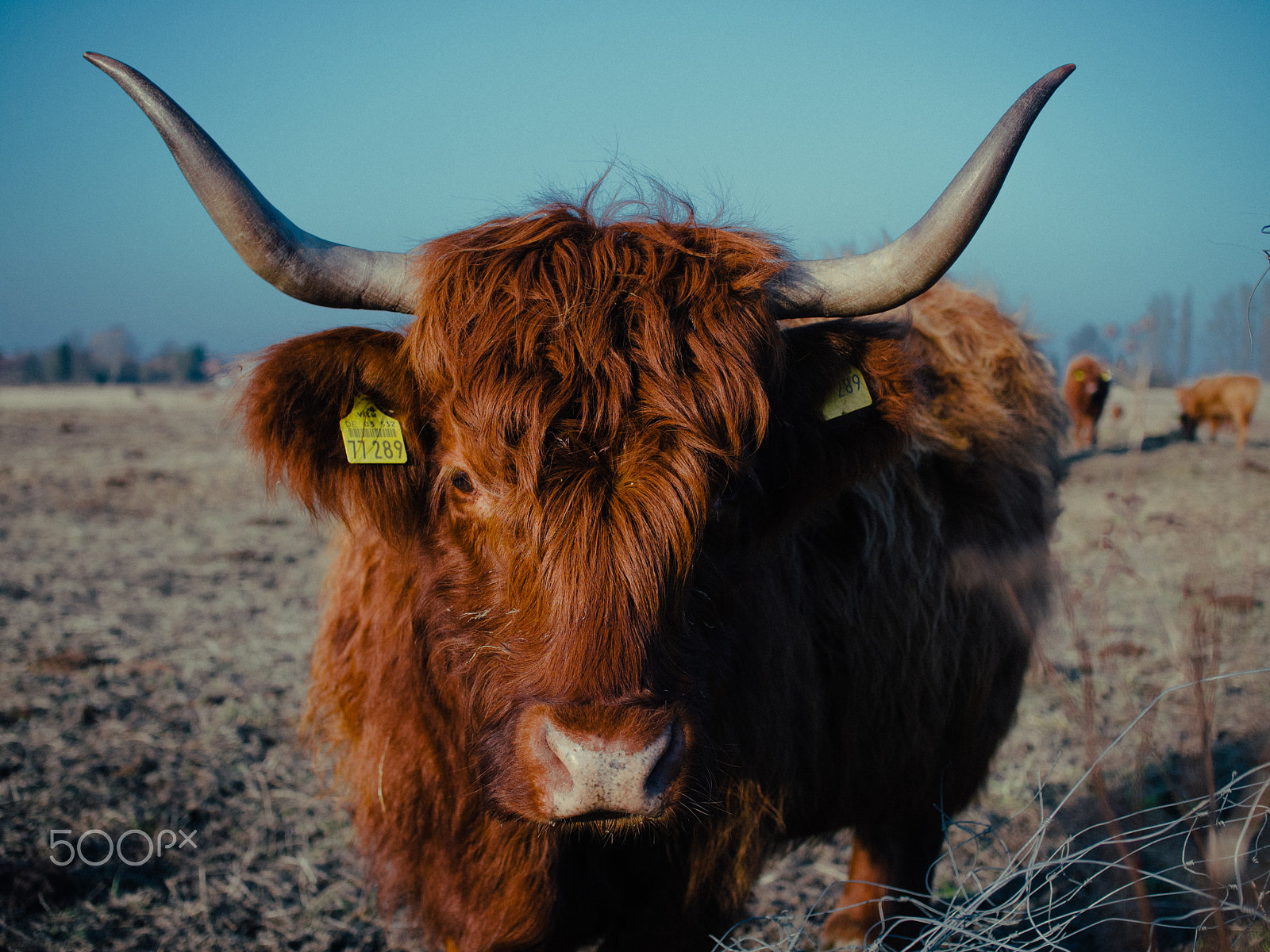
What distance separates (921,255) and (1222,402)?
23.4m

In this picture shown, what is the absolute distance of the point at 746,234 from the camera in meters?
2.29

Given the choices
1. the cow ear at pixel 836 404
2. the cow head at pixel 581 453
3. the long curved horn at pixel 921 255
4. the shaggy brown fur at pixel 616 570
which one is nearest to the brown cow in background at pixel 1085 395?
the shaggy brown fur at pixel 616 570

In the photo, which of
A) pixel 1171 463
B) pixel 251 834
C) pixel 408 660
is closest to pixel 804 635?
pixel 408 660

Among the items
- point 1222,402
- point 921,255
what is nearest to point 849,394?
point 921,255

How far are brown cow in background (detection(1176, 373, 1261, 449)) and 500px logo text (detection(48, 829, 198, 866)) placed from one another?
22.5 metres

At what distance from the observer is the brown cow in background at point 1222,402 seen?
1939 centimetres

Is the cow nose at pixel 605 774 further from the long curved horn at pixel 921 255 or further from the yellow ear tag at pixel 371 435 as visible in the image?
the long curved horn at pixel 921 255

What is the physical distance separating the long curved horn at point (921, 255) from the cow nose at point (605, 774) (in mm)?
1176

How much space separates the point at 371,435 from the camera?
6.91ft

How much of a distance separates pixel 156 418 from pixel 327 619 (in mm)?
27914

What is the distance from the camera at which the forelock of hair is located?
1.84m

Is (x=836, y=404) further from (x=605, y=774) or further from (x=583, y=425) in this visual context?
(x=605, y=774)

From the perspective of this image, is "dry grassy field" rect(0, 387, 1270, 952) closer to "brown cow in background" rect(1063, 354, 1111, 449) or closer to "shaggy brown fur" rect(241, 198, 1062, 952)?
"shaggy brown fur" rect(241, 198, 1062, 952)

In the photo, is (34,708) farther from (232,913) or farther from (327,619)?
(327,619)
